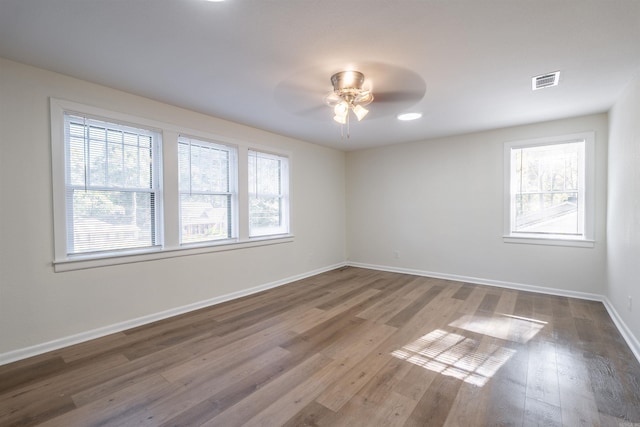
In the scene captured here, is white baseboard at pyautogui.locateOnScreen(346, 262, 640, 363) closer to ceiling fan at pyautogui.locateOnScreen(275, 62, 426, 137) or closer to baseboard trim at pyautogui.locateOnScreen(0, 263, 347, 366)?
baseboard trim at pyautogui.locateOnScreen(0, 263, 347, 366)

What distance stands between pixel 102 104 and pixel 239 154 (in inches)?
62.9

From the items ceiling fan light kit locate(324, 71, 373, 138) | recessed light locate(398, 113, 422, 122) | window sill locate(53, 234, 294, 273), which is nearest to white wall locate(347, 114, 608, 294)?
recessed light locate(398, 113, 422, 122)

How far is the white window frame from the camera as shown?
3.71 metres

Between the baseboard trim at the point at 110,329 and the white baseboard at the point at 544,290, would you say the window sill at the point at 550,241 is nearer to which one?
the white baseboard at the point at 544,290

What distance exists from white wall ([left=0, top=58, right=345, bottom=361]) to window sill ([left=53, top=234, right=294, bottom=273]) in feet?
0.17

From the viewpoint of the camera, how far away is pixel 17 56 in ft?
7.34

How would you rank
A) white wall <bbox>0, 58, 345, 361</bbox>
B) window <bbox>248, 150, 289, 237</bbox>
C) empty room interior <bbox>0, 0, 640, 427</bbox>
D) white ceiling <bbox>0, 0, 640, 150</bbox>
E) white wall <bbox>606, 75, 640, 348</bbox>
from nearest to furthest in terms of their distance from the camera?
white ceiling <bbox>0, 0, 640, 150</bbox>, empty room interior <bbox>0, 0, 640, 427</bbox>, white wall <bbox>0, 58, 345, 361</bbox>, white wall <bbox>606, 75, 640, 348</bbox>, window <bbox>248, 150, 289, 237</bbox>

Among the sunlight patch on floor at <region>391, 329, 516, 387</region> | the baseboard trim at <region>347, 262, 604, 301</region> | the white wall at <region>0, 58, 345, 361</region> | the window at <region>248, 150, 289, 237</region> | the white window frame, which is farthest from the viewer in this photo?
the window at <region>248, 150, 289, 237</region>

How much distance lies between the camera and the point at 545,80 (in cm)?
262

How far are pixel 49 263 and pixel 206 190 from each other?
167 cm

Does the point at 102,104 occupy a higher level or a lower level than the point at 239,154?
higher

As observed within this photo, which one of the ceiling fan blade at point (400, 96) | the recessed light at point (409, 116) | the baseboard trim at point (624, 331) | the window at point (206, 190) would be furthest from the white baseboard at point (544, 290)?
the window at point (206, 190)

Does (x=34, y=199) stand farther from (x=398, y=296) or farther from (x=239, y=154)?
(x=398, y=296)

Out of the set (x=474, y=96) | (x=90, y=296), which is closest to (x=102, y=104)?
(x=90, y=296)
